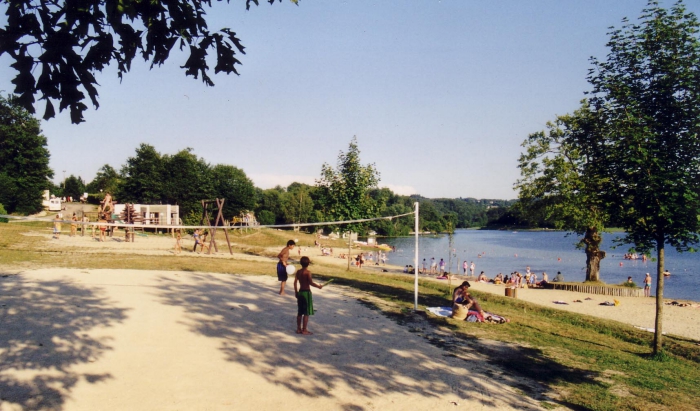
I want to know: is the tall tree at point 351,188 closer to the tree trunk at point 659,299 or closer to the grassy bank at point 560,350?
the grassy bank at point 560,350

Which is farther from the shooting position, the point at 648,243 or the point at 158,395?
the point at 648,243

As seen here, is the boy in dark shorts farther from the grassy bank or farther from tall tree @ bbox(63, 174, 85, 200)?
tall tree @ bbox(63, 174, 85, 200)

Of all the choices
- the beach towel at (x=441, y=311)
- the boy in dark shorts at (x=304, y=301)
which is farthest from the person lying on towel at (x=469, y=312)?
the boy in dark shorts at (x=304, y=301)

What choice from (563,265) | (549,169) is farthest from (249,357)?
(563,265)

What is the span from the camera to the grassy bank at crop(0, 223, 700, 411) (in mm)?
7289

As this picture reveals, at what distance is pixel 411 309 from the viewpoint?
1379 cm

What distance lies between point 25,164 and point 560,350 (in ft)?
200

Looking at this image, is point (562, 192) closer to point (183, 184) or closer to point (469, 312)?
point (469, 312)

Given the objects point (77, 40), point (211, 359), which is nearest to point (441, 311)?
point (211, 359)

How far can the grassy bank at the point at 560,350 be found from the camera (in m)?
7.29

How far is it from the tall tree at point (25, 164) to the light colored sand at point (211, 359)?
48.2 m

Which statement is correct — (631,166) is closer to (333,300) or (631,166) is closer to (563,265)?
(333,300)

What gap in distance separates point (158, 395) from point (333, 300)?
785cm

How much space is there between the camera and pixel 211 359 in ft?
26.0
